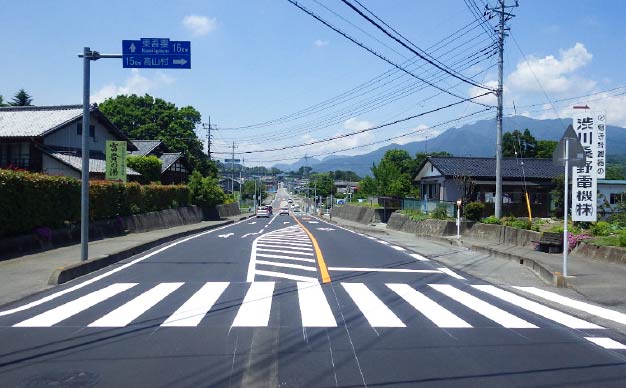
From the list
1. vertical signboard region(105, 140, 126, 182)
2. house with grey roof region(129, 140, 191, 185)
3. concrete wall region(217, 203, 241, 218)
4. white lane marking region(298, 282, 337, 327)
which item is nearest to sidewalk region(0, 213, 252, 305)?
white lane marking region(298, 282, 337, 327)

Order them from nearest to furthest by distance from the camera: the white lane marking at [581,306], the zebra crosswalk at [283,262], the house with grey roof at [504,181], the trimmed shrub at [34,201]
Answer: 1. the white lane marking at [581,306]
2. the zebra crosswalk at [283,262]
3. the trimmed shrub at [34,201]
4. the house with grey roof at [504,181]

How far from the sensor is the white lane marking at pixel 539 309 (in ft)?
28.7

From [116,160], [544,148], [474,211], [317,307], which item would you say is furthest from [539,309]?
[544,148]

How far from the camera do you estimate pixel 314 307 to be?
31.3ft

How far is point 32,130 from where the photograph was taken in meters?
32.1

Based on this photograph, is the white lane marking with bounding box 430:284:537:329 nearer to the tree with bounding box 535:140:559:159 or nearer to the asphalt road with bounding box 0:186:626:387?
the asphalt road with bounding box 0:186:626:387

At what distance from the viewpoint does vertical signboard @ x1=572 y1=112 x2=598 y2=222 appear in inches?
710

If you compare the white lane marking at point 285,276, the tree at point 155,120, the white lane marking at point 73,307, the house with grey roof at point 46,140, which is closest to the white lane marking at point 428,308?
the white lane marking at point 285,276

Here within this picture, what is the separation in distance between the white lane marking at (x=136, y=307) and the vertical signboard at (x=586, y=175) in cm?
1340

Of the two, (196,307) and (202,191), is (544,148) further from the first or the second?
(196,307)

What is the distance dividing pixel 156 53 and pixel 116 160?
58.1 feet

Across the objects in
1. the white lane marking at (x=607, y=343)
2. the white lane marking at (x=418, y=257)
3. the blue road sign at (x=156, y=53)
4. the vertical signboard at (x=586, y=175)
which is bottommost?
the white lane marking at (x=418, y=257)

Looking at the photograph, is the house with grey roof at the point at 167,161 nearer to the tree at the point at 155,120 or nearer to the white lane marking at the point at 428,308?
the tree at the point at 155,120

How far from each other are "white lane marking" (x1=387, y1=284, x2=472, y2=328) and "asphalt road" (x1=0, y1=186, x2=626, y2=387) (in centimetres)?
3
